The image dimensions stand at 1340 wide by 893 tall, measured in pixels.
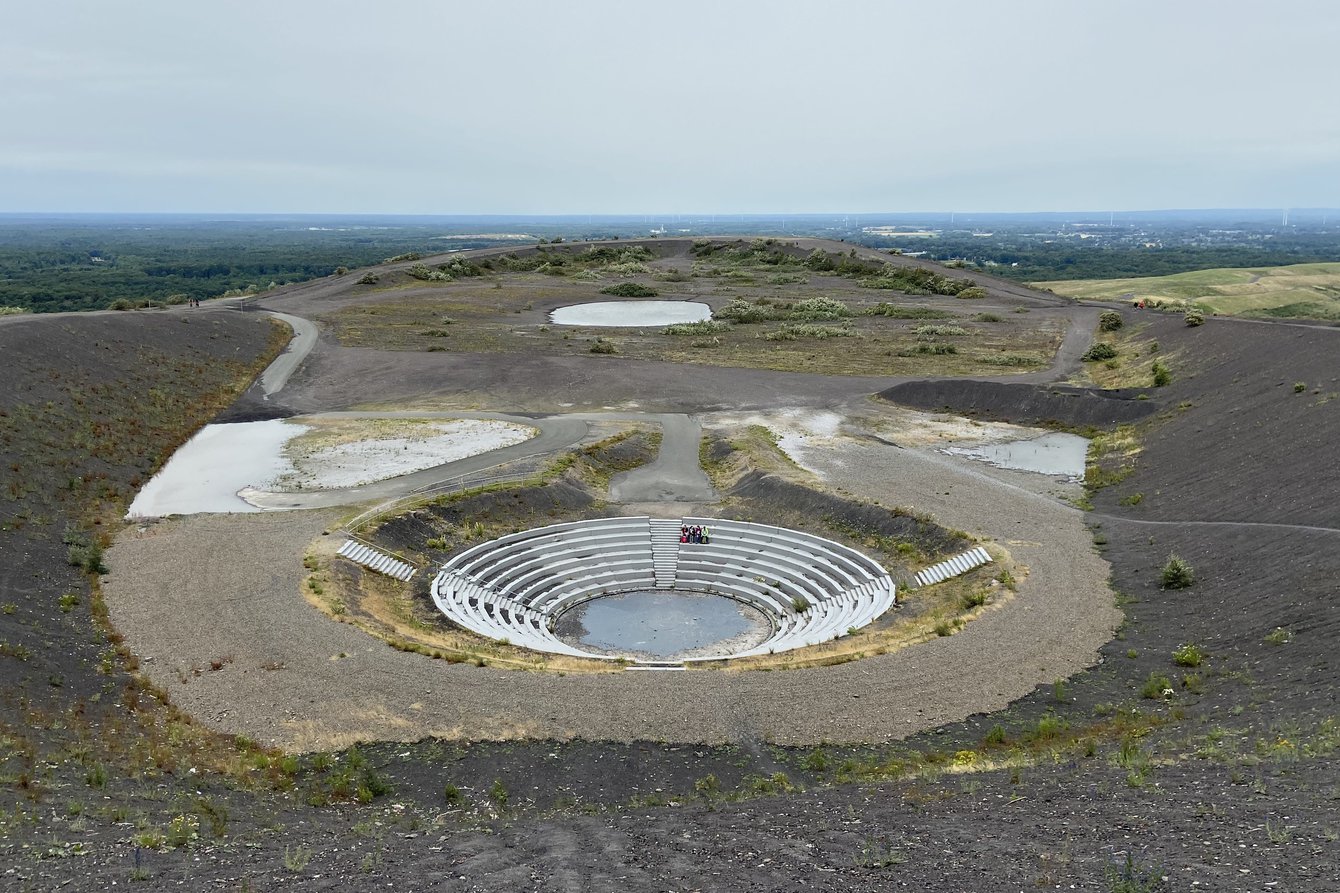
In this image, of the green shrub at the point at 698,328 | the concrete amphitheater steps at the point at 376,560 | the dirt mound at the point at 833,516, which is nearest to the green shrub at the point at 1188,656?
the dirt mound at the point at 833,516

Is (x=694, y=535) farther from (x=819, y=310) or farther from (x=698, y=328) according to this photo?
(x=819, y=310)

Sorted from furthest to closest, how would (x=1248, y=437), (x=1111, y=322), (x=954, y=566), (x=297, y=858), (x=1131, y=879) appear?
(x=1111, y=322)
(x=1248, y=437)
(x=954, y=566)
(x=297, y=858)
(x=1131, y=879)

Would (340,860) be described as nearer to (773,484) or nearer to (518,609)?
(518,609)

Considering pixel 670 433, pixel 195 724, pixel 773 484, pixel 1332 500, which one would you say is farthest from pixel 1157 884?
pixel 670 433

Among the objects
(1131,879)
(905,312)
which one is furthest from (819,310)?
(1131,879)

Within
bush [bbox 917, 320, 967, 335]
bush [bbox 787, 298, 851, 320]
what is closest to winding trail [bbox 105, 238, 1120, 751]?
bush [bbox 917, 320, 967, 335]

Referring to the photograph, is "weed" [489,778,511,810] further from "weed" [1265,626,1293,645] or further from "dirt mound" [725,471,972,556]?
"dirt mound" [725,471,972,556]
